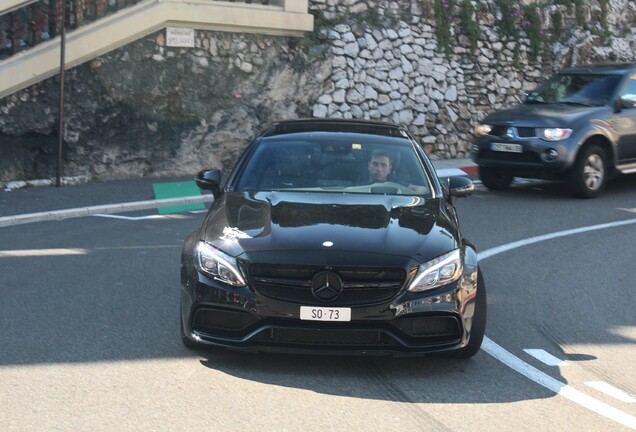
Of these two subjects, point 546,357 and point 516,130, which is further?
point 516,130

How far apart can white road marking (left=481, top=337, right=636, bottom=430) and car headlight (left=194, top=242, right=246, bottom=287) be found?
1914mm

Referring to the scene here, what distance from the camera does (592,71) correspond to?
15.5 meters

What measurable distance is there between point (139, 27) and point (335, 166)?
29.1 feet

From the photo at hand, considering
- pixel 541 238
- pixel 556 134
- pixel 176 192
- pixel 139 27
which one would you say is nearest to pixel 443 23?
pixel 556 134

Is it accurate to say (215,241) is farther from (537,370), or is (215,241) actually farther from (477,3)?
(477,3)

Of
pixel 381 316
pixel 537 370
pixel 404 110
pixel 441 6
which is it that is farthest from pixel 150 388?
pixel 441 6

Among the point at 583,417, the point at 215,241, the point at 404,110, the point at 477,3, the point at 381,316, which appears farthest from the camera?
the point at 477,3

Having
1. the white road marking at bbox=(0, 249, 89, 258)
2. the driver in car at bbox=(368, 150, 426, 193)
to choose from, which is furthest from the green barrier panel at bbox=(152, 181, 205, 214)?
the driver in car at bbox=(368, 150, 426, 193)

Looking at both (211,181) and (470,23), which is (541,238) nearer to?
(211,181)

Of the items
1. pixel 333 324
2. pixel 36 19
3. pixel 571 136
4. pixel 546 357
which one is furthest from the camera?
pixel 36 19

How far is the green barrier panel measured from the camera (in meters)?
13.5

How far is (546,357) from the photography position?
6680 millimetres

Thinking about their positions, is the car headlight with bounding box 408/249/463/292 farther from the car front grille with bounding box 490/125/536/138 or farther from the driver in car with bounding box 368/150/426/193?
the car front grille with bounding box 490/125/536/138

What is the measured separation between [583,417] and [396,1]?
14.2 m
